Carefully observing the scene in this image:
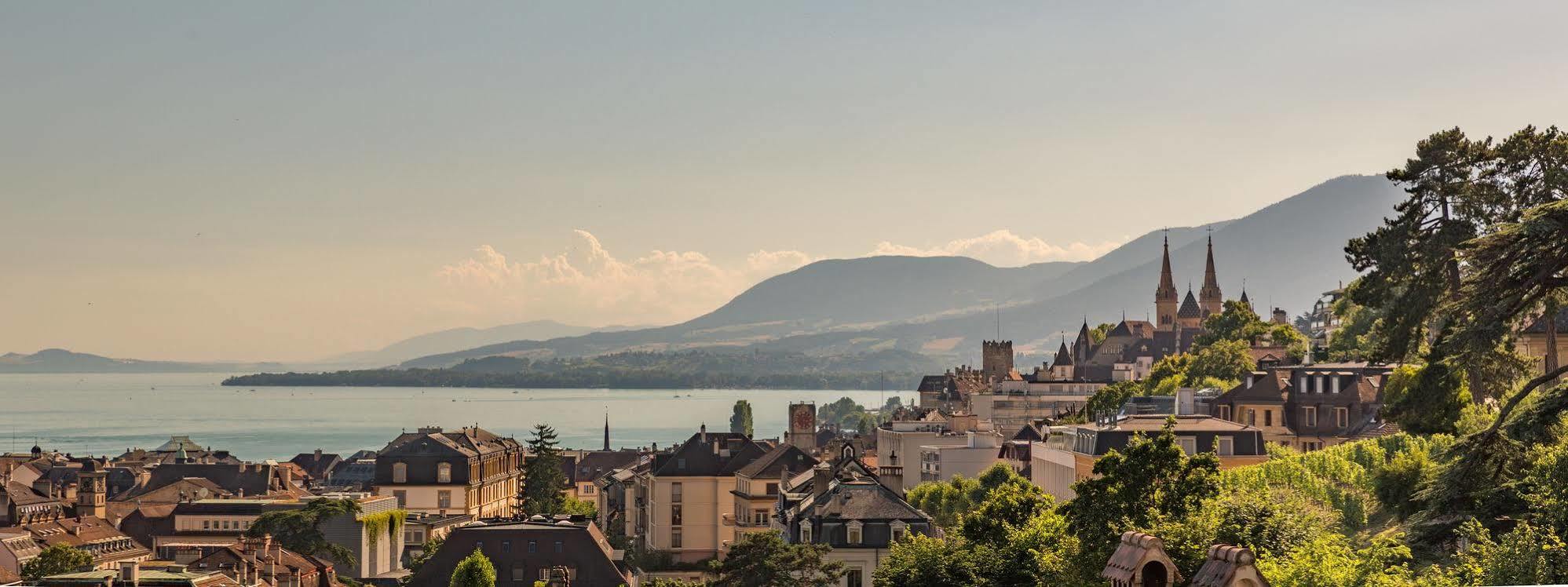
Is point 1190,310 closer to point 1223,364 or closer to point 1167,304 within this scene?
point 1167,304

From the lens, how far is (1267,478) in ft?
125

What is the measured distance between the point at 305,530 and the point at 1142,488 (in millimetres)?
37315

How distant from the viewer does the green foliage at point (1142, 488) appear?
30.2 m

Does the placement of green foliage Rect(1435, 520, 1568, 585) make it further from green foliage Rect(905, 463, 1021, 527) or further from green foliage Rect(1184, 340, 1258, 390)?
green foliage Rect(1184, 340, 1258, 390)

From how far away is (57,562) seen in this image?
52.1 meters

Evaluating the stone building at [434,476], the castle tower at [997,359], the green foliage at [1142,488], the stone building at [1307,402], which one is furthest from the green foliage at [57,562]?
the castle tower at [997,359]

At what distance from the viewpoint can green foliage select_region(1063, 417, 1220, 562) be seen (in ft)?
98.9

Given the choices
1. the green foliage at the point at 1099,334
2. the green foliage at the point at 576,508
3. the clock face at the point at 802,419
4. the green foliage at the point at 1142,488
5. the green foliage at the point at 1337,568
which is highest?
the green foliage at the point at 1099,334

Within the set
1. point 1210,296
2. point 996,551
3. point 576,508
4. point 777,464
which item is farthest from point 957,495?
point 1210,296

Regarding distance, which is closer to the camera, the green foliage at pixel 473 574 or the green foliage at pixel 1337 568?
the green foliage at pixel 1337 568

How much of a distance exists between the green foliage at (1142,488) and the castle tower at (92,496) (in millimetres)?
64498

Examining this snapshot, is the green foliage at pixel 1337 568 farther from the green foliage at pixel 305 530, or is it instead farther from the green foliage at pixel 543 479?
the green foliage at pixel 543 479

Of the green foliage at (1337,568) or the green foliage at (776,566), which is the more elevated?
the green foliage at (1337,568)

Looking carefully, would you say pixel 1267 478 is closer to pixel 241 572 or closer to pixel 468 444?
pixel 241 572
